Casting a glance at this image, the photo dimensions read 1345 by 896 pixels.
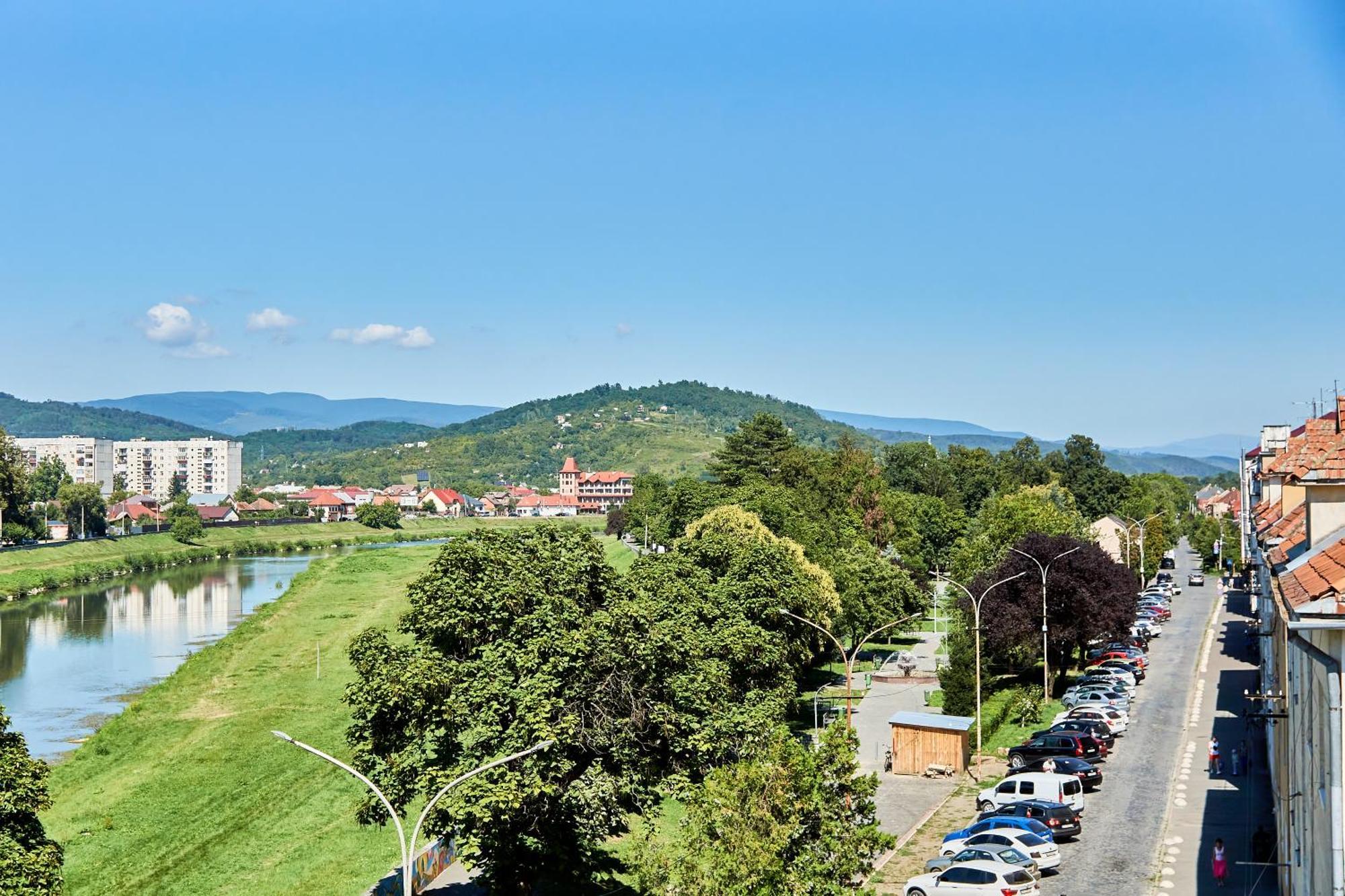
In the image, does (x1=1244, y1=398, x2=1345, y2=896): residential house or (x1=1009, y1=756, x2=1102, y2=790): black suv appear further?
(x1=1009, y1=756, x2=1102, y2=790): black suv

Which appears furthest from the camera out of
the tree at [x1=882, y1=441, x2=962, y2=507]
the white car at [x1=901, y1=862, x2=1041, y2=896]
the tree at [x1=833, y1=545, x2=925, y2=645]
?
the tree at [x1=882, y1=441, x2=962, y2=507]

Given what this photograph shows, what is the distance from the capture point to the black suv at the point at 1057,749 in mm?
38000

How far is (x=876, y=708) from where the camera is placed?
4856cm

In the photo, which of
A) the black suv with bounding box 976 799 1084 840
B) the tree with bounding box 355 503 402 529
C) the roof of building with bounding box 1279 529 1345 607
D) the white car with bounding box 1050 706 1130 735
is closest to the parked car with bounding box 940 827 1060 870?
the black suv with bounding box 976 799 1084 840

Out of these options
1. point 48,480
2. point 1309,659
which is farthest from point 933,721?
point 48,480

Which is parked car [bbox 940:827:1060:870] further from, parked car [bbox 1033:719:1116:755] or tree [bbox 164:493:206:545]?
tree [bbox 164:493:206:545]

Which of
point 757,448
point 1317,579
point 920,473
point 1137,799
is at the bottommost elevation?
point 1137,799

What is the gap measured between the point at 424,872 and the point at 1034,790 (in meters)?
15.8

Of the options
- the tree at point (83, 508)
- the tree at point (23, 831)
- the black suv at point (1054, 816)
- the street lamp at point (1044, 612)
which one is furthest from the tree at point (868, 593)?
the tree at point (83, 508)

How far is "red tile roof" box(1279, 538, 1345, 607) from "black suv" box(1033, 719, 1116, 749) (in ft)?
80.5

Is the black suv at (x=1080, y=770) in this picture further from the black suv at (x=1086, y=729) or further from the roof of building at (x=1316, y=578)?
the roof of building at (x=1316, y=578)

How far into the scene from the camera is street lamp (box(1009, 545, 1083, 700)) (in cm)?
4844

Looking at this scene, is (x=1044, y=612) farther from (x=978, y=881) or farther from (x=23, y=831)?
(x=23, y=831)

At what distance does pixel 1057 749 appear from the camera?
38250mm
